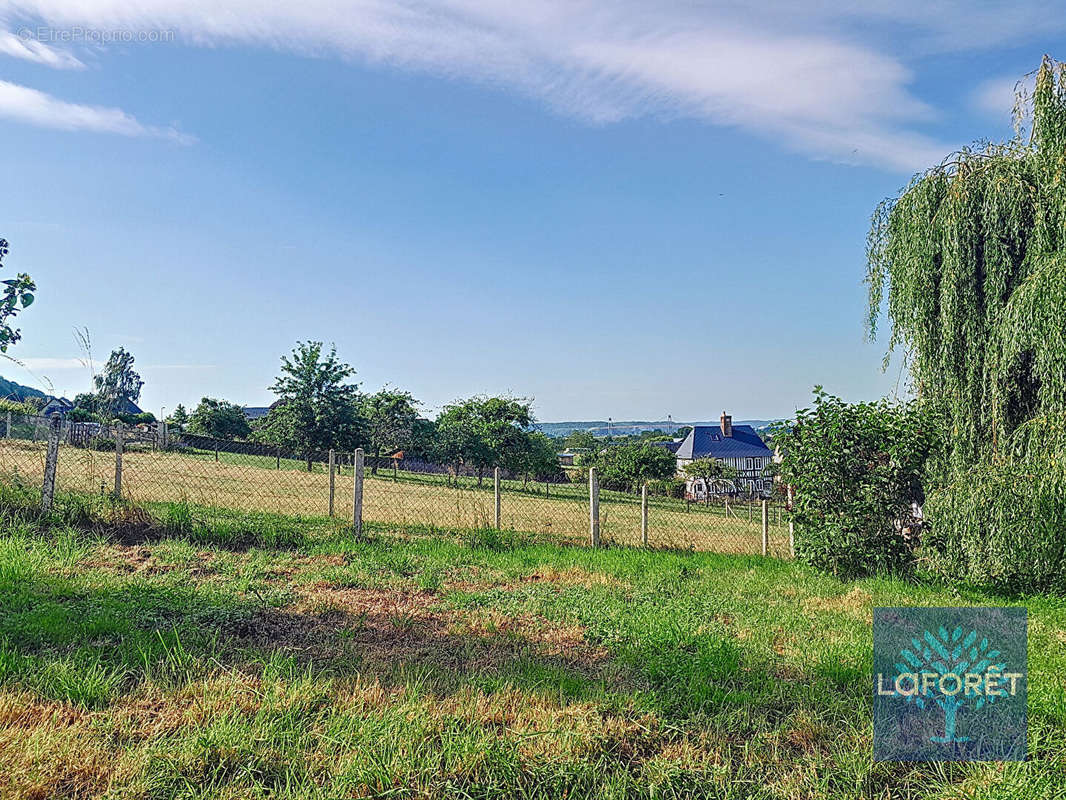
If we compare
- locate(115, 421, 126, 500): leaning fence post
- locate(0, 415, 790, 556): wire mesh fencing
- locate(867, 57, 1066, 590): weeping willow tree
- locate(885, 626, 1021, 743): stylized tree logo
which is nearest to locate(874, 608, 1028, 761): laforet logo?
Result: locate(885, 626, 1021, 743): stylized tree logo

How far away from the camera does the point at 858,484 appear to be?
8.66m

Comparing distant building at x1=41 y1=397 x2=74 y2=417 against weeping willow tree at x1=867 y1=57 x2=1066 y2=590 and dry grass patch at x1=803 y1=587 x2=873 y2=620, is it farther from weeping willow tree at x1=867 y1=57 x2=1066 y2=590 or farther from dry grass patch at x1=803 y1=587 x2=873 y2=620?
weeping willow tree at x1=867 y1=57 x2=1066 y2=590

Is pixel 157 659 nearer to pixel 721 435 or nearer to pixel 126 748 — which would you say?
pixel 126 748

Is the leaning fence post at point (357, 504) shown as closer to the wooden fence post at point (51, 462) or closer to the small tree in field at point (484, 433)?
the wooden fence post at point (51, 462)

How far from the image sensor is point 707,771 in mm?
3256

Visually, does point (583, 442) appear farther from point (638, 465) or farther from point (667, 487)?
point (667, 487)

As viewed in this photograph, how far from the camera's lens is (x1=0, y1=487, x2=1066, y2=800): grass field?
3.14 metres

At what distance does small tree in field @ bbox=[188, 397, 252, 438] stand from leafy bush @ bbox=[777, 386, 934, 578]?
2037 inches

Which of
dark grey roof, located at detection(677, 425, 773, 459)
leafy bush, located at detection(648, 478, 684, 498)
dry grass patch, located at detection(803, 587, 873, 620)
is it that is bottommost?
leafy bush, located at detection(648, 478, 684, 498)

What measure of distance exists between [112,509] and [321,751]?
21.5ft

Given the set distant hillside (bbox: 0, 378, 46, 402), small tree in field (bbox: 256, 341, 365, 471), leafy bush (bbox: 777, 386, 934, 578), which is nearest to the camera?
distant hillside (bbox: 0, 378, 46, 402)

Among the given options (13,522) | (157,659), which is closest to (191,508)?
(13,522)

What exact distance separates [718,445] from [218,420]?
44.2 metres

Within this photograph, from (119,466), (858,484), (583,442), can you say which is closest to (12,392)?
(119,466)
